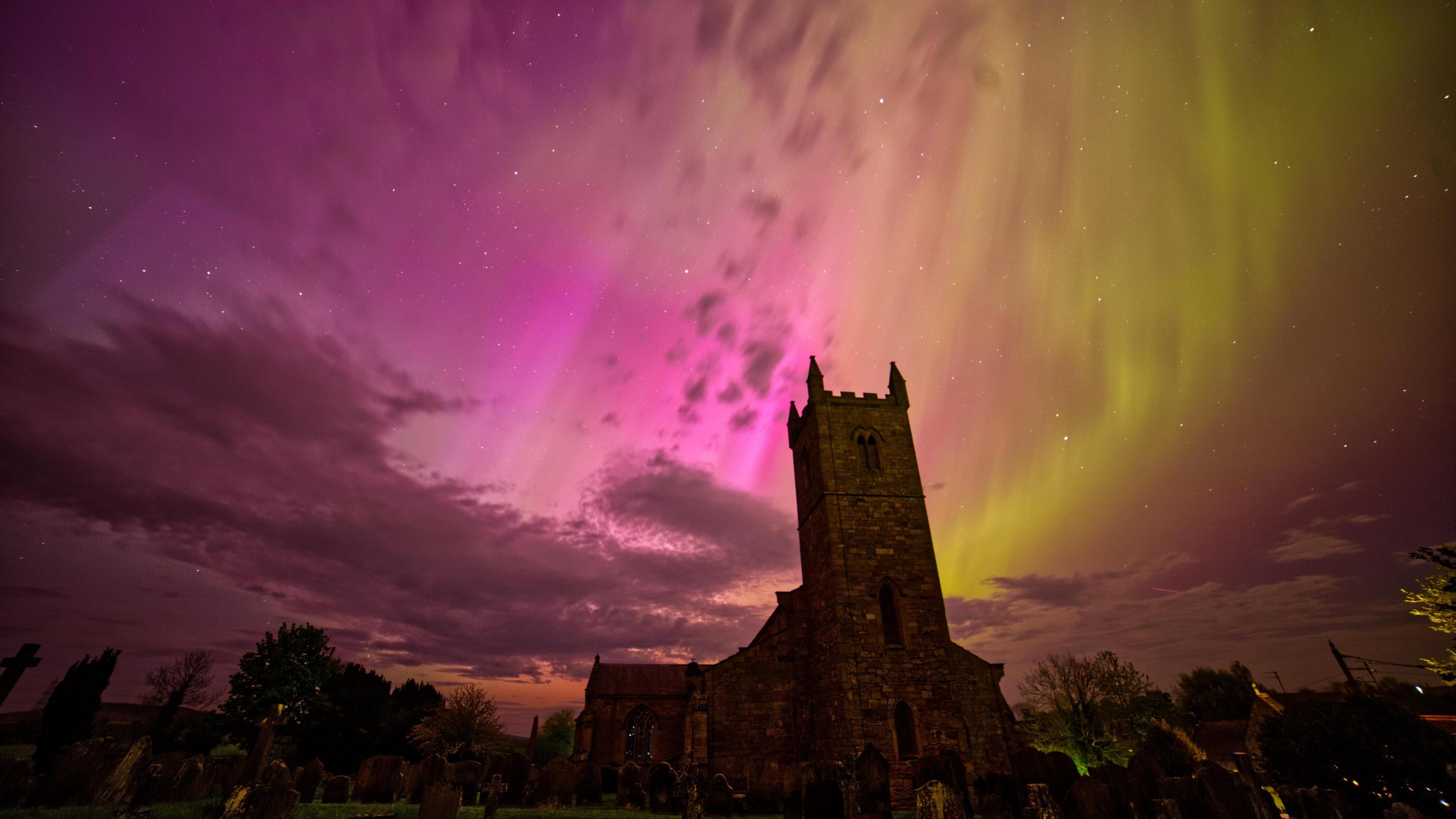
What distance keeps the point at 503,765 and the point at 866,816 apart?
11.8m

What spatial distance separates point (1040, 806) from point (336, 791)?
1959 centimetres

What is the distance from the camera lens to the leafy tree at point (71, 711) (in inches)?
998

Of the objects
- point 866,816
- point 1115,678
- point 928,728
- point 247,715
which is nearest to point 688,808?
point 866,816

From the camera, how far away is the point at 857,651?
20.9 meters

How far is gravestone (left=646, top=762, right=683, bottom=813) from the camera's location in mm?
17297

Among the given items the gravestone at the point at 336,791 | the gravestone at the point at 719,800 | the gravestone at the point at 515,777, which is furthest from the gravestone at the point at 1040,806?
the gravestone at the point at 336,791

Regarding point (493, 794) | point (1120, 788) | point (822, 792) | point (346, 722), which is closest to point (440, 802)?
point (493, 794)

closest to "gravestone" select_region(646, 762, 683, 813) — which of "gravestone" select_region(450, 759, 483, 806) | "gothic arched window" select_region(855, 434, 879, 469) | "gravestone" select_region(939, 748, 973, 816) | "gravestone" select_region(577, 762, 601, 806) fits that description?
"gravestone" select_region(577, 762, 601, 806)

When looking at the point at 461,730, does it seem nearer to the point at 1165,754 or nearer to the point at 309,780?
the point at 309,780

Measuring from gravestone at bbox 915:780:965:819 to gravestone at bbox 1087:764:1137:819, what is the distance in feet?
9.28

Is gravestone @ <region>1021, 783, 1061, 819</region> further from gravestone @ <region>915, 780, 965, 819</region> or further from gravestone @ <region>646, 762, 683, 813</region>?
gravestone @ <region>646, 762, 683, 813</region>

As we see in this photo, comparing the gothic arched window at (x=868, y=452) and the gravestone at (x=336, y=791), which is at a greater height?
the gothic arched window at (x=868, y=452)

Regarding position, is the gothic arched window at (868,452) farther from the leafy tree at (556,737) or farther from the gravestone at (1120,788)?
the leafy tree at (556,737)

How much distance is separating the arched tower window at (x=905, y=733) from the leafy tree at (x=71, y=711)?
37810 mm
